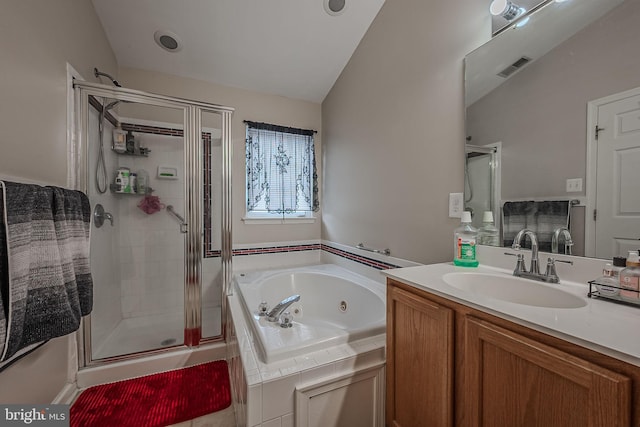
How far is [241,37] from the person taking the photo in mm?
2029

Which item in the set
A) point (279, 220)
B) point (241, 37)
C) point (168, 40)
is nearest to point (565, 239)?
point (279, 220)

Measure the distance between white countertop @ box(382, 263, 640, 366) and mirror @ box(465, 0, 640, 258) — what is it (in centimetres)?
32

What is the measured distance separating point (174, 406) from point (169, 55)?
2.56 metres

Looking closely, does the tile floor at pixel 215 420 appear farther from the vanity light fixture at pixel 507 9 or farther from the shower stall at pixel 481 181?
the vanity light fixture at pixel 507 9

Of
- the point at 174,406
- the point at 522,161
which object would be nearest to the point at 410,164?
the point at 522,161

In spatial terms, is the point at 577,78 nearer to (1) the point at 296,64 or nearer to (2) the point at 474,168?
(2) the point at 474,168

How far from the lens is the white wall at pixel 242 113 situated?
7.34 feet

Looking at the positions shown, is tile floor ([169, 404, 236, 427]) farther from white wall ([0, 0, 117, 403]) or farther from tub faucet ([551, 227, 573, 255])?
tub faucet ([551, 227, 573, 255])

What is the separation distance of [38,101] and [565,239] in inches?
93.9

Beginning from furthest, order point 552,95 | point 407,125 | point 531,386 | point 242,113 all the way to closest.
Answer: point 242,113
point 407,125
point 552,95
point 531,386

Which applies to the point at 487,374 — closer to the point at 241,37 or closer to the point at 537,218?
the point at 537,218

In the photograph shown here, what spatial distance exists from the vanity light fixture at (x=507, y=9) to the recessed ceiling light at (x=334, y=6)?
111cm

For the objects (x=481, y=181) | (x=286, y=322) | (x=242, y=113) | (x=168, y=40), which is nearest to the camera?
(x=481, y=181)

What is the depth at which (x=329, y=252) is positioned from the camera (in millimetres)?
2688
